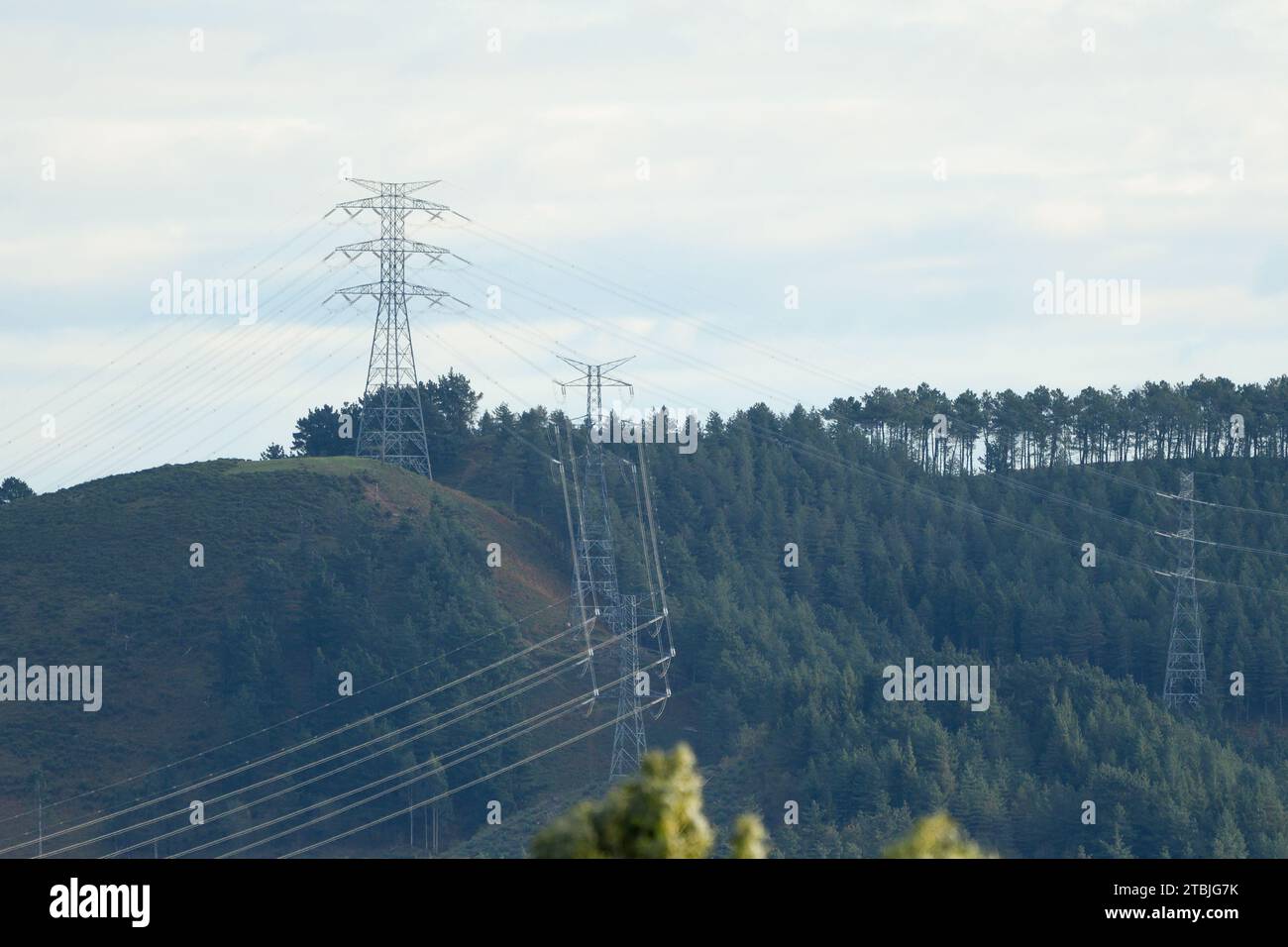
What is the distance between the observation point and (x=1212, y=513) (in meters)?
177

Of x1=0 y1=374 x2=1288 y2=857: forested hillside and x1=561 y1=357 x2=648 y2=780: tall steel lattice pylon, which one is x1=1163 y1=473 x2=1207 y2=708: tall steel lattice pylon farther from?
x1=561 y1=357 x2=648 y2=780: tall steel lattice pylon

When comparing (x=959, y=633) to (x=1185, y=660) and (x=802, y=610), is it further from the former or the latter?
(x=1185, y=660)

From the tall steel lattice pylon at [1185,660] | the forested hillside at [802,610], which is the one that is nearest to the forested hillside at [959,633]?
the forested hillside at [802,610]

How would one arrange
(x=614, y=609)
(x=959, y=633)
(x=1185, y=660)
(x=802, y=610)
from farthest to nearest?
(x=959, y=633) → (x=802, y=610) → (x=1185, y=660) → (x=614, y=609)

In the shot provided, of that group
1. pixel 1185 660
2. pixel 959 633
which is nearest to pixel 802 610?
pixel 959 633

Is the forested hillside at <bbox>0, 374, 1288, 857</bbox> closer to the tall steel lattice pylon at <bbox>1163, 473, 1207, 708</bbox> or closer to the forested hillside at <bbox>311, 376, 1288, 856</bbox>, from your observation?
the forested hillside at <bbox>311, 376, 1288, 856</bbox>

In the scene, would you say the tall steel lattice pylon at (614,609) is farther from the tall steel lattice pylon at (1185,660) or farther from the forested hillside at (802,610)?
the tall steel lattice pylon at (1185,660)

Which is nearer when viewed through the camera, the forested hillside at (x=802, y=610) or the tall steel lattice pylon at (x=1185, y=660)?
the forested hillside at (x=802, y=610)

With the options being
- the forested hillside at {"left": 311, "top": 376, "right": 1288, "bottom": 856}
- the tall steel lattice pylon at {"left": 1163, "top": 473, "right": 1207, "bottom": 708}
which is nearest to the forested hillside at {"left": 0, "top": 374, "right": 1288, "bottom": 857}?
the forested hillside at {"left": 311, "top": 376, "right": 1288, "bottom": 856}

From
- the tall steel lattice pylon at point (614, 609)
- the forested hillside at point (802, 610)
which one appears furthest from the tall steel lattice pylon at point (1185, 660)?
the tall steel lattice pylon at point (614, 609)

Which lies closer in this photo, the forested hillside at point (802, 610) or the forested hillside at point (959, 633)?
the forested hillside at point (959, 633)

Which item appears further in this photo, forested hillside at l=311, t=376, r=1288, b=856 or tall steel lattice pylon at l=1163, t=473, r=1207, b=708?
tall steel lattice pylon at l=1163, t=473, r=1207, b=708
